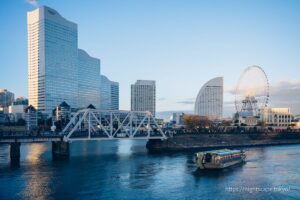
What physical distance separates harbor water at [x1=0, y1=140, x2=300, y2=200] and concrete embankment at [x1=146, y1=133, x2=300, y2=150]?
117 ft

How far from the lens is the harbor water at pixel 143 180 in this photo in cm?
5166

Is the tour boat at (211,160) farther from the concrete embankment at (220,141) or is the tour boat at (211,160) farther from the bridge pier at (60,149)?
the concrete embankment at (220,141)

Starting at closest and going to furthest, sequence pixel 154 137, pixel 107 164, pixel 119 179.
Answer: pixel 119 179 < pixel 107 164 < pixel 154 137

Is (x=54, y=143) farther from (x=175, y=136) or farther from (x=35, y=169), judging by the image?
(x=175, y=136)

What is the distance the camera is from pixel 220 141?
137 meters

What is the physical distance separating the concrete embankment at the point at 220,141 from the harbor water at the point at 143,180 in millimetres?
35781

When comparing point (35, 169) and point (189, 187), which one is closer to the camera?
point (189, 187)

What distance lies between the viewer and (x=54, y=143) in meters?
93.9

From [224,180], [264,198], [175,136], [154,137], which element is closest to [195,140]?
[175,136]

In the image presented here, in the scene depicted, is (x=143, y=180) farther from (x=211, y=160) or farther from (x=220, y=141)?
(x=220, y=141)

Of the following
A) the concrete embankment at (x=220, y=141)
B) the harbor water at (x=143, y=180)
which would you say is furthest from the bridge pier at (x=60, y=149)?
the concrete embankment at (x=220, y=141)

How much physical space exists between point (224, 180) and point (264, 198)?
13.8 m

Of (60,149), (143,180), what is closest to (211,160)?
(143,180)

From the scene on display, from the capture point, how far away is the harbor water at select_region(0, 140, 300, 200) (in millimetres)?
51656
